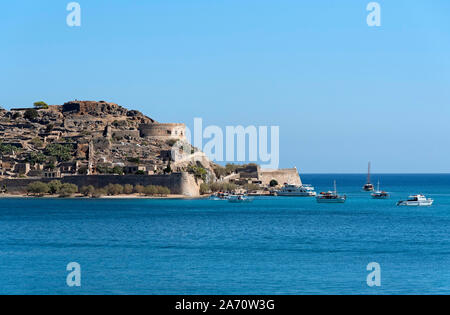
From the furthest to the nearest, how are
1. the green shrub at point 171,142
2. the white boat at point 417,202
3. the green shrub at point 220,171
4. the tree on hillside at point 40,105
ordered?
the tree on hillside at point 40,105 → the green shrub at point 220,171 → the green shrub at point 171,142 → the white boat at point 417,202

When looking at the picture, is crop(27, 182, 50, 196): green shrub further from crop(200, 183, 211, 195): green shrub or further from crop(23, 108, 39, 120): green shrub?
crop(23, 108, 39, 120): green shrub

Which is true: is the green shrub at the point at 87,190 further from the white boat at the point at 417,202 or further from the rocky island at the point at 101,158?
Answer: the white boat at the point at 417,202

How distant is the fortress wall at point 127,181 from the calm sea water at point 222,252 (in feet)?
63.9

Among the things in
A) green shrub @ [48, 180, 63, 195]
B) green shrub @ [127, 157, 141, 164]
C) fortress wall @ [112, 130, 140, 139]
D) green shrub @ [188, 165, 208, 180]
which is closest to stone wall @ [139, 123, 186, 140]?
fortress wall @ [112, 130, 140, 139]

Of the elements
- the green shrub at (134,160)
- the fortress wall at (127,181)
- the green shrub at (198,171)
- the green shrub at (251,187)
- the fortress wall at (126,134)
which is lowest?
the green shrub at (251,187)

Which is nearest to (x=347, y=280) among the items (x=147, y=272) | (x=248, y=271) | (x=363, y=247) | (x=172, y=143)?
(x=248, y=271)

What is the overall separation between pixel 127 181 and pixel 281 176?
103 ft

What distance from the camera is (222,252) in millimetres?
36531

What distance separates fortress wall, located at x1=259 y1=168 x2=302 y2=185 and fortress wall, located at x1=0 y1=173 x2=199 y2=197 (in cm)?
2245

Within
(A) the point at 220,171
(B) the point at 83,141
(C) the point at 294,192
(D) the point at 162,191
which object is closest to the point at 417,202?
(C) the point at 294,192

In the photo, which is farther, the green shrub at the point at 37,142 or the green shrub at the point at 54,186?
the green shrub at the point at 37,142

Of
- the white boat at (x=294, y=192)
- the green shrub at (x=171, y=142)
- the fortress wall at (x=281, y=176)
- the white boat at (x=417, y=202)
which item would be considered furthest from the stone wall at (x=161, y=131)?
the white boat at (x=417, y=202)

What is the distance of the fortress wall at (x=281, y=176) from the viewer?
10581 centimetres

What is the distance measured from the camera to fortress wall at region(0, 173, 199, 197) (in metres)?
82.9
